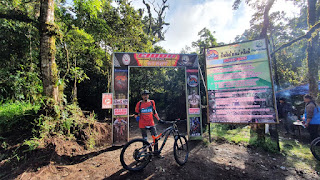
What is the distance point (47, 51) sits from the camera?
14.4 ft

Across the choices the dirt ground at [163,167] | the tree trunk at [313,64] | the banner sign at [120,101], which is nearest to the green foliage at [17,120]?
the dirt ground at [163,167]

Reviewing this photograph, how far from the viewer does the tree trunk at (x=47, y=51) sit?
436 centimetres

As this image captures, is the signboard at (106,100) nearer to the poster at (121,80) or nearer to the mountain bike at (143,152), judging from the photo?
the poster at (121,80)

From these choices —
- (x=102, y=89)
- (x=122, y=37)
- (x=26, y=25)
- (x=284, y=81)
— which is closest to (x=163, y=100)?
(x=102, y=89)

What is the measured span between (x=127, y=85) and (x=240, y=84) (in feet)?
13.1

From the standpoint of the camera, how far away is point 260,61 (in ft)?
14.8

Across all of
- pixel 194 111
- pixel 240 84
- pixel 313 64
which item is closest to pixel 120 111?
pixel 194 111

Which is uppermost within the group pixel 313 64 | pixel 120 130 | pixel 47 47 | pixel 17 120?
pixel 47 47

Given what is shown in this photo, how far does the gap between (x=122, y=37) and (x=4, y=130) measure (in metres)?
6.60

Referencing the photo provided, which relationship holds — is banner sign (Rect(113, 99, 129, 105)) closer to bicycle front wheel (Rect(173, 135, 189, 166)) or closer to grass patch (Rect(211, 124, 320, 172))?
bicycle front wheel (Rect(173, 135, 189, 166))

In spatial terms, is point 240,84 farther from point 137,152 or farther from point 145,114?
point 137,152

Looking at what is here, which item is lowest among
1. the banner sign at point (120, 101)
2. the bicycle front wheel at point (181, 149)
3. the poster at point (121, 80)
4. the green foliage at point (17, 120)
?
the bicycle front wheel at point (181, 149)

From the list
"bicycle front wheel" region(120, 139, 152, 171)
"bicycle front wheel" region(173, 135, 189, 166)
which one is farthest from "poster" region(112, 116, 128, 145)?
"bicycle front wheel" region(173, 135, 189, 166)

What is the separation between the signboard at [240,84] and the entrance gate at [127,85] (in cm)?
92
